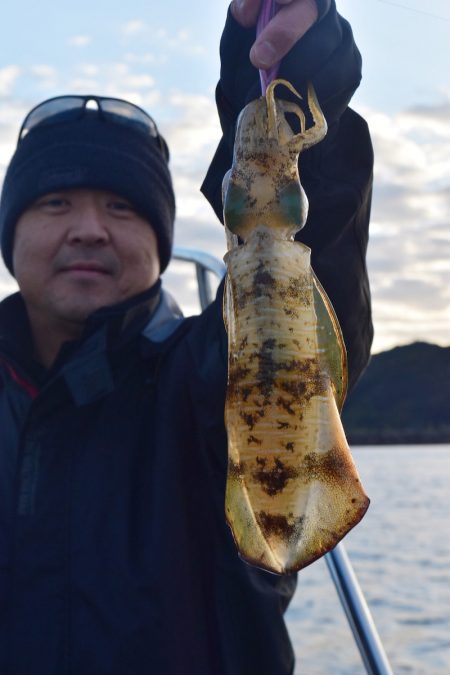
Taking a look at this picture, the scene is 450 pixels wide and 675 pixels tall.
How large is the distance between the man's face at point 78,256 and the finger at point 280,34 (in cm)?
155

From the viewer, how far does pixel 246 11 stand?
65.2 inches

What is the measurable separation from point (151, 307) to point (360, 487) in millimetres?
1967

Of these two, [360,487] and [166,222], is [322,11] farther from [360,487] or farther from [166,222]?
[166,222]

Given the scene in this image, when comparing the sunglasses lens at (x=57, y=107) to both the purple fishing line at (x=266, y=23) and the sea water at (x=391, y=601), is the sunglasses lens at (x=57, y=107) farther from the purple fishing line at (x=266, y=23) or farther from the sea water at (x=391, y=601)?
the sea water at (x=391, y=601)

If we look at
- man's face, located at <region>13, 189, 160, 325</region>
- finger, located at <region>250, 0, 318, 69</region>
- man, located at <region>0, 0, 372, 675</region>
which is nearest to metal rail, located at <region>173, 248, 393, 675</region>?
man, located at <region>0, 0, 372, 675</region>

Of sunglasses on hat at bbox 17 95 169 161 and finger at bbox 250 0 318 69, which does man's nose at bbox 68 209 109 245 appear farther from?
finger at bbox 250 0 318 69

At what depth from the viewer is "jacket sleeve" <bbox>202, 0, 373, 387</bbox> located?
182cm

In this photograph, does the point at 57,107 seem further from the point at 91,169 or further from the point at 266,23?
the point at 266,23

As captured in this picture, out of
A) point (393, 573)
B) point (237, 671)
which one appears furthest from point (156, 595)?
point (393, 573)

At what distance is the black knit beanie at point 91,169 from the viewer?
319 cm

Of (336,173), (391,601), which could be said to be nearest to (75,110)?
(336,173)

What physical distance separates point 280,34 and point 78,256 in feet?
5.34

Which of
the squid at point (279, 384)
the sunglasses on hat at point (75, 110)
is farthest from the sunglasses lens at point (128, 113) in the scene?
the squid at point (279, 384)

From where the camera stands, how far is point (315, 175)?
2.03 meters
